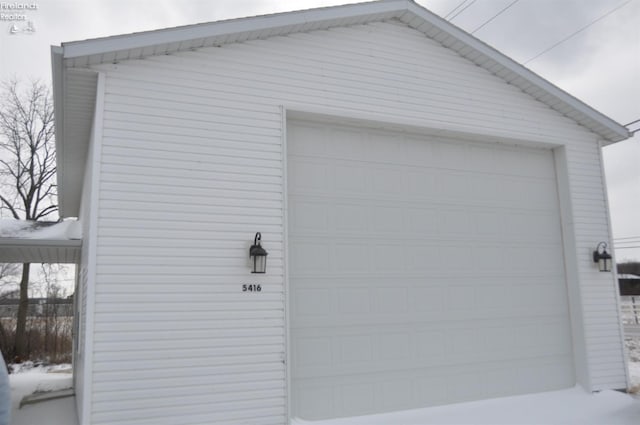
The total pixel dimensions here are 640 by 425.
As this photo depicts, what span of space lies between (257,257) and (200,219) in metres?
0.75

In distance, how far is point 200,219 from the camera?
17.2 feet

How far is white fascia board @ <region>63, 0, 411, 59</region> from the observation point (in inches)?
191

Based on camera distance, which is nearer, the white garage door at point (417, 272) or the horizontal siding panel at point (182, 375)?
the horizontal siding panel at point (182, 375)

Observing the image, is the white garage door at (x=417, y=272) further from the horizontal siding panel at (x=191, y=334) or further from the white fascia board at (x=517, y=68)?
the white fascia board at (x=517, y=68)

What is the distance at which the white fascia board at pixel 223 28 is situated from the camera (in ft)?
15.9

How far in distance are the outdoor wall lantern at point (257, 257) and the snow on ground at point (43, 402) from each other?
3.00m

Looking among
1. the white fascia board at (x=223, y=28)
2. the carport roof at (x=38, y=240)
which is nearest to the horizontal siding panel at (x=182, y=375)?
the carport roof at (x=38, y=240)

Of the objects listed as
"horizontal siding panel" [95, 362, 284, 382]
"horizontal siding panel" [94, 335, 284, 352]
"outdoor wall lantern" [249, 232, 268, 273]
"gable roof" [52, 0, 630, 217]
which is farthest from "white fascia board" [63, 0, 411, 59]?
"horizontal siding panel" [95, 362, 284, 382]

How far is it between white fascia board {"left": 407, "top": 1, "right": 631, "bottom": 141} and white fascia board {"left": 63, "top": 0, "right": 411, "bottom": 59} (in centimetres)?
42

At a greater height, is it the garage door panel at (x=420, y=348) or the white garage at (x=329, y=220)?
the white garage at (x=329, y=220)

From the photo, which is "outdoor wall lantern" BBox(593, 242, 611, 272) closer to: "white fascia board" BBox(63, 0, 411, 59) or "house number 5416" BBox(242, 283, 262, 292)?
"white fascia board" BBox(63, 0, 411, 59)

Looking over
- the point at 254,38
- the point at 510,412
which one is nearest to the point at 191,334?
the point at 254,38

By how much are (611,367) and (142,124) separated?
24.3 feet

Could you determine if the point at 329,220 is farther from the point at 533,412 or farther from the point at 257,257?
the point at 533,412
